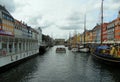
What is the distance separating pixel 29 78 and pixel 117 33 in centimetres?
6320

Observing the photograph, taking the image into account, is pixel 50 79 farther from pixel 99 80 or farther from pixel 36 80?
pixel 99 80

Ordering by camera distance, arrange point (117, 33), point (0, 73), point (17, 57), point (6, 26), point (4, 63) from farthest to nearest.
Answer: point (117, 33) → point (6, 26) → point (17, 57) → point (4, 63) → point (0, 73)

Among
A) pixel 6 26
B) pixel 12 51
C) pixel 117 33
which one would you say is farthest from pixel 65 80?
pixel 117 33

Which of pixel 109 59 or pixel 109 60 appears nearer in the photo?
pixel 109 59

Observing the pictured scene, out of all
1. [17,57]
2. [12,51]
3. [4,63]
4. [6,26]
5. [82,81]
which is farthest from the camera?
[6,26]

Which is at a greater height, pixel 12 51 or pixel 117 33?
pixel 117 33

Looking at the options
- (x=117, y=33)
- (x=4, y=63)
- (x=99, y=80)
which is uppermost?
(x=117, y=33)

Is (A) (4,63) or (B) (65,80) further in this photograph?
(A) (4,63)

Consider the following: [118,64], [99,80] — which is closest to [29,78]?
[99,80]

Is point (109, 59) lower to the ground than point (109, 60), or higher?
higher

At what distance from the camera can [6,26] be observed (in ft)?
203

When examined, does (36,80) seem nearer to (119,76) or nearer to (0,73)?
(0,73)

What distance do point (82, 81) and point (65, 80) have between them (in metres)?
2.12

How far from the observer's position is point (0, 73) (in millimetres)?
25734
